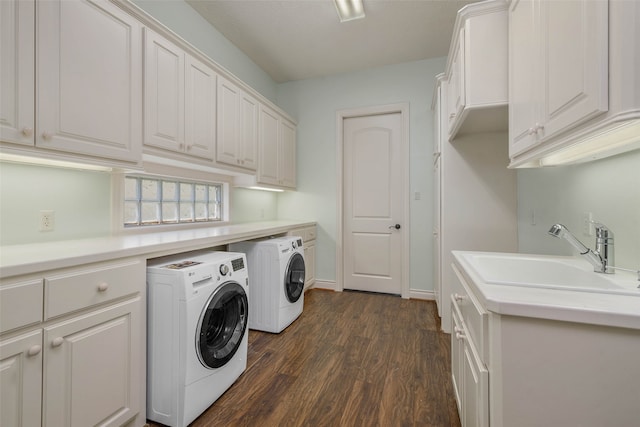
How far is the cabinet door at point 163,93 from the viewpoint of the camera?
176 centimetres

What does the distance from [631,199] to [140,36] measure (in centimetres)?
264

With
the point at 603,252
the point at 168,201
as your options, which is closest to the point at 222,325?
the point at 168,201

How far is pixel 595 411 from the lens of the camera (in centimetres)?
73

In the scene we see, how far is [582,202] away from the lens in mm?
1467

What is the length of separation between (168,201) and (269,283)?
1125 millimetres

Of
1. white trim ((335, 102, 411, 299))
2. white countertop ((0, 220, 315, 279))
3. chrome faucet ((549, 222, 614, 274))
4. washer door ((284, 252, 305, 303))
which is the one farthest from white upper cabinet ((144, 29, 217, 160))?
chrome faucet ((549, 222, 614, 274))

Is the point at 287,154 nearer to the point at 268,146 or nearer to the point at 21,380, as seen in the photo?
the point at 268,146

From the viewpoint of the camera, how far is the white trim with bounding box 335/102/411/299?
11.1ft

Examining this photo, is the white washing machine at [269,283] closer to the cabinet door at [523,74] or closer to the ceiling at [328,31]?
the cabinet door at [523,74]

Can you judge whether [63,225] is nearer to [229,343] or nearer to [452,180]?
[229,343]

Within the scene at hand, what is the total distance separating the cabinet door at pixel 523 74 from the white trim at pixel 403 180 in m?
1.92

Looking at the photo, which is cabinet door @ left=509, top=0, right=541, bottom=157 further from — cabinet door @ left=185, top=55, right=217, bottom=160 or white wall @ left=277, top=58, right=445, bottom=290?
cabinet door @ left=185, top=55, right=217, bottom=160

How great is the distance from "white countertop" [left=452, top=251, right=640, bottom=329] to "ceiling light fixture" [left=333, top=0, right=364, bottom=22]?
2.49 m

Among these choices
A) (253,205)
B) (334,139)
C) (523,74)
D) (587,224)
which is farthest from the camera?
(334,139)
